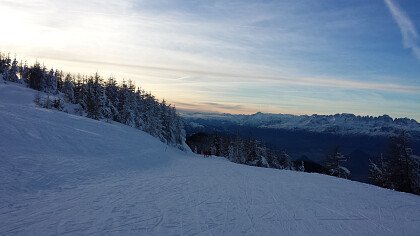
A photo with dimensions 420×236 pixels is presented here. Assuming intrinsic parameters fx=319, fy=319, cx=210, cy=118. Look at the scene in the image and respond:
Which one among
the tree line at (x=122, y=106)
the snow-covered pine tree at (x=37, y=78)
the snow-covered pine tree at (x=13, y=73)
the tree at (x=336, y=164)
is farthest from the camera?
the snow-covered pine tree at (x=13, y=73)

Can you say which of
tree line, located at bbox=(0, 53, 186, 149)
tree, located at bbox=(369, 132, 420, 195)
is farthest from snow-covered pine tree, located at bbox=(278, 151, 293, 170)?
tree, located at bbox=(369, 132, 420, 195)

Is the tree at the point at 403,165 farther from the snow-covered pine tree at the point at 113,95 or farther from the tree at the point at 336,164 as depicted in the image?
the snow-covered pine tree at the point at 113,95

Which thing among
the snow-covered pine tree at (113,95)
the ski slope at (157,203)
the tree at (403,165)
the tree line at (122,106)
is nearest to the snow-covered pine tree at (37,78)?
the tree line at (122,106)

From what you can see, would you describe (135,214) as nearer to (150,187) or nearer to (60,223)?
(60,223)

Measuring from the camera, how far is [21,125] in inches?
1003

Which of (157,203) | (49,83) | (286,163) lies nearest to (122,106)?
(286,163)

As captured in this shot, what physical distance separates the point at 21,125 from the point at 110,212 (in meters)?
18.6

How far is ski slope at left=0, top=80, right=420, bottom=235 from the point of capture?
9977 millimetres

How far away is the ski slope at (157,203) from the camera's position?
9.98 metres

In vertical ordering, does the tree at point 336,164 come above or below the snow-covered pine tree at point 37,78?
below

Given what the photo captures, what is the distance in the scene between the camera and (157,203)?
43.0 feet

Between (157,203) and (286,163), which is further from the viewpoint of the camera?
(286,163)

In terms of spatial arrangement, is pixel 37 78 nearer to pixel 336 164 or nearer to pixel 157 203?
pixel 336 164

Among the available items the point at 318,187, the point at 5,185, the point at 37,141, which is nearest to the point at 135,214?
the point at 5,185
